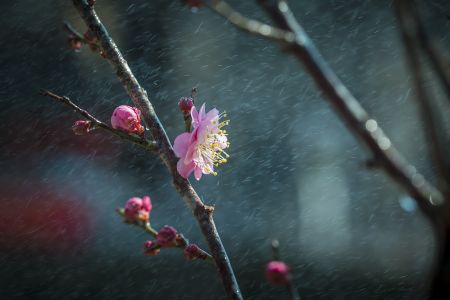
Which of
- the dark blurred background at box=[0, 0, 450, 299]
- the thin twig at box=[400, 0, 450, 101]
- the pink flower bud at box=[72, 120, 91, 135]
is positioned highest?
the dark blurred background at box=[0, 0, 450, 299]

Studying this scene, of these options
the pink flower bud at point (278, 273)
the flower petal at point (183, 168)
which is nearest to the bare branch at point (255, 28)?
the pink flower bud at point (278, 273)

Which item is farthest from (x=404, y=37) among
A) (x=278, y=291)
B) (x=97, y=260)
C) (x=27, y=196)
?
(x=27, y=196)

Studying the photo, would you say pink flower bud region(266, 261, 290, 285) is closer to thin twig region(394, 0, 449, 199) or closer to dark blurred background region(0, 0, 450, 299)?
thin twig region(394, 0, 449, 199)

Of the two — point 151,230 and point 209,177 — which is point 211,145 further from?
point 209,177

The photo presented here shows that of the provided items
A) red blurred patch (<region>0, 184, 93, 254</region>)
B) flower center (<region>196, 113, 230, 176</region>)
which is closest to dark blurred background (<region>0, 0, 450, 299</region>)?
red blurred patch (<region>0, 184, 93, 254</region>)

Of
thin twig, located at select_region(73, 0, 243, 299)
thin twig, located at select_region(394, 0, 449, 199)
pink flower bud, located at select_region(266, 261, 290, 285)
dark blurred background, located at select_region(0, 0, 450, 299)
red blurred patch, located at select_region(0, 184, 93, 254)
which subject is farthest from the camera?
red blurred patch, located at select_region(0, 184, 93, 254)

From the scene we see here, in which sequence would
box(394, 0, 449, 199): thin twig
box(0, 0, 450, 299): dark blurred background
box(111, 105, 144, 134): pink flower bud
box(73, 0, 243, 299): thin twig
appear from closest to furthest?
box(394, 0, 449, 199): thin twig → box(73, 0, 243, 299): thin twig → box(111, 105, 144, 134): pink flower bud → box(0, 0, 450, 299): dark blurred background
